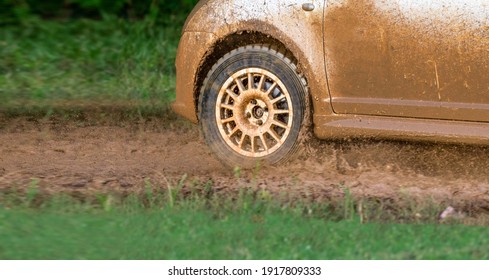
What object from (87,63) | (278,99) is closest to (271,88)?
(278,99)

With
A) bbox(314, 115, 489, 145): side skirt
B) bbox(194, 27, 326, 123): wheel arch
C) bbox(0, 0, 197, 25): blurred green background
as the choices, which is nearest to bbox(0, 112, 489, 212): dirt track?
bbox(314, 115, 489, 145): side skirt

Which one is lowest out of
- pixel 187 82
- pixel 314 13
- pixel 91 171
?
pixel 91 171

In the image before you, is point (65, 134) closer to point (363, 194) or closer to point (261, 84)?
point (261, 84)

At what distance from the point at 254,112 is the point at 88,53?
17.1 feet

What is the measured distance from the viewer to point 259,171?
8297 mm

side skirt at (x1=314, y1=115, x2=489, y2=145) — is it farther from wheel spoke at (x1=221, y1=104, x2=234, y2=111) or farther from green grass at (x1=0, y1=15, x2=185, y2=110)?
green grass at (x1=0, y1=15, x2=185, y2=110)

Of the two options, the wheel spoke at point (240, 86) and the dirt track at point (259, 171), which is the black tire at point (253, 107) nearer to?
the wheel spoke at point (240, 86)

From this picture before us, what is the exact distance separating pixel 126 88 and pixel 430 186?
14.6 ft

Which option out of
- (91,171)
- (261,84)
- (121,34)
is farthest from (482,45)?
(121,34)

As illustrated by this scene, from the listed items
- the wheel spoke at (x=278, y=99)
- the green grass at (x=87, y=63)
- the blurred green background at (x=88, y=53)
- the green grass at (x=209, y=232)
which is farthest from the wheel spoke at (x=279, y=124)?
the green grass at (x=87, y=63)

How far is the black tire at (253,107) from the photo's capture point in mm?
8258

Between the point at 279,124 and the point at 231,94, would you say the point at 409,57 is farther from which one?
the point at 231,94

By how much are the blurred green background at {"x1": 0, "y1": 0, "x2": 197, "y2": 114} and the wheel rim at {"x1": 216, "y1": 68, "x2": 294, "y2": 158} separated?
101 inches

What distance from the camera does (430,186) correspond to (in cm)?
802
